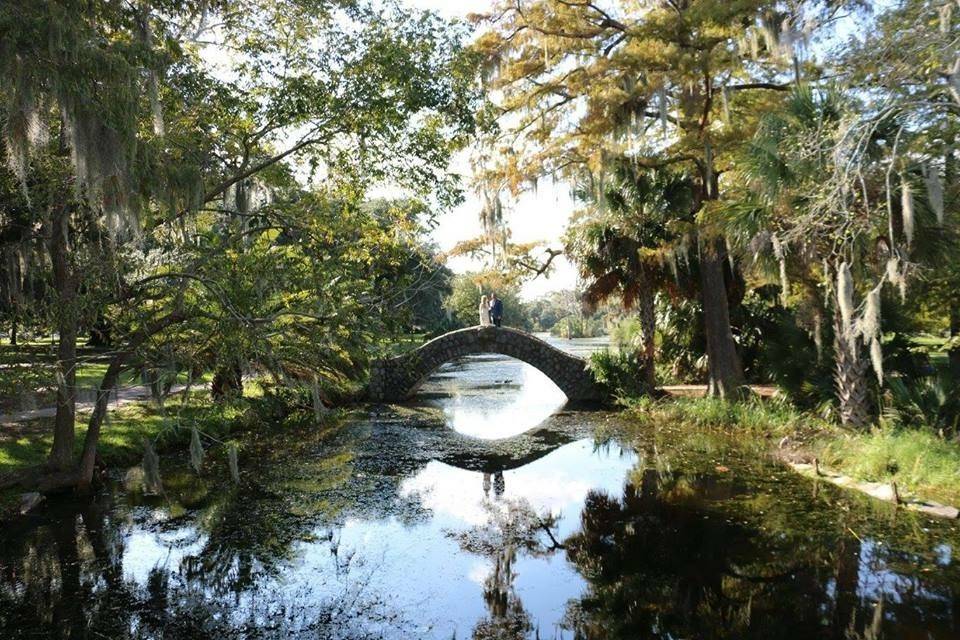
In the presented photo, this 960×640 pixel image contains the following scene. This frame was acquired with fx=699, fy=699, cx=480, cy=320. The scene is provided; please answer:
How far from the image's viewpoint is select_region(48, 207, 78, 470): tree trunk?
8.88 m

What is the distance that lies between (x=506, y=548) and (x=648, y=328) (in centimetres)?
1099

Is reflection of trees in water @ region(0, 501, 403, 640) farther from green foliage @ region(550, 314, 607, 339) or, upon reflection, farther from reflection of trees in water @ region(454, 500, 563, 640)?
green foliage @ region(550, 314, 607, 339)

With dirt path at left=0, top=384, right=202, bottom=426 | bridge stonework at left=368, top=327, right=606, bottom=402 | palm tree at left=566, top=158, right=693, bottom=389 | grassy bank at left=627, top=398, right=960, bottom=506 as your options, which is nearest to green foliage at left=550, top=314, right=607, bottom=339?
bridge stonework at left=368, top=327, right=606, bottom=402

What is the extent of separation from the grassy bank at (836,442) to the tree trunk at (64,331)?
11.0 meters

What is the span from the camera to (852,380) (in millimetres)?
11719

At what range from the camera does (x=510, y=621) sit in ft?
21.2

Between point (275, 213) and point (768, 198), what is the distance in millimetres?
7523

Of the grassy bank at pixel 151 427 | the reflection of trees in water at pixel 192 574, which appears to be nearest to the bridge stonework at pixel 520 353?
the grassy bank at pixel 151 427

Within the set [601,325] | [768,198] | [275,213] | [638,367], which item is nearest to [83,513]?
[275,213]

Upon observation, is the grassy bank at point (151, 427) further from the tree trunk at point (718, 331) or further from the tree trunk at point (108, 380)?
the tree trunk at point (718, 331)

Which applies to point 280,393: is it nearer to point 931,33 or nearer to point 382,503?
point 382,503

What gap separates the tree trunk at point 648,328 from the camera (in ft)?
59.5

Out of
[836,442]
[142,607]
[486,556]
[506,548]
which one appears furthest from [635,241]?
[142,607]

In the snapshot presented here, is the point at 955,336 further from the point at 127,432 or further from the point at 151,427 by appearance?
the point at 127,432
